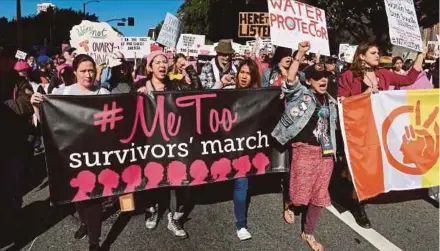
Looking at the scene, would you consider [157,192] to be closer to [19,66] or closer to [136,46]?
[19,66]

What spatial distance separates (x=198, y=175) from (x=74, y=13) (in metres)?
76.0

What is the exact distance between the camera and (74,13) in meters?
74.4

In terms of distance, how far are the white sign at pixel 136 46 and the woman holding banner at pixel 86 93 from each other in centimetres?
544

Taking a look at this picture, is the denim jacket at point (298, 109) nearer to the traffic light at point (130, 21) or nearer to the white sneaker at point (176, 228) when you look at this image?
the white sneaker at point (176, 228)

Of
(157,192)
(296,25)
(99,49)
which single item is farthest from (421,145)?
(99,49)

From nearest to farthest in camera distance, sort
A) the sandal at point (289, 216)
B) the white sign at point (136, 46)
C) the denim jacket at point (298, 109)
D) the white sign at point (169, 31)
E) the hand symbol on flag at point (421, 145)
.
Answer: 1. the denim jacket at point (298, 109)
2. the sandal at point (289, 216)
3. the hand symbol on flag at point (421, 145)
4. the white sign at point (169, 31)
5. the white sign at point (136, 46)

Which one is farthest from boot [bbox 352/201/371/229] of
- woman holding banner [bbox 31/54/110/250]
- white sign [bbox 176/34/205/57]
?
white sign [bbox 176/34/205/57]

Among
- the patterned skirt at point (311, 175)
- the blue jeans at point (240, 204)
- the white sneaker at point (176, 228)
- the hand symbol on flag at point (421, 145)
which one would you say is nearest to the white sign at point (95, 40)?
the white sneaker at point (176, 228)

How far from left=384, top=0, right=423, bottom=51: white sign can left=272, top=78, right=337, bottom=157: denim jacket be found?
1.44m

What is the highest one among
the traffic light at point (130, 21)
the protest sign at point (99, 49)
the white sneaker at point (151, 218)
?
the traffic light at point (130, 21)

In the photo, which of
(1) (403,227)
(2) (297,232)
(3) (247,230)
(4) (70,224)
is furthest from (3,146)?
(1) (403,227)

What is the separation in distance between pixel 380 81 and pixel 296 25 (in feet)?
3.43

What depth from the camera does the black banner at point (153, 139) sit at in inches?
149

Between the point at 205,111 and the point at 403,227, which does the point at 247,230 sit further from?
the point at 403,227
